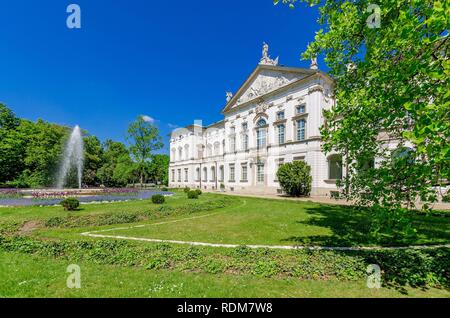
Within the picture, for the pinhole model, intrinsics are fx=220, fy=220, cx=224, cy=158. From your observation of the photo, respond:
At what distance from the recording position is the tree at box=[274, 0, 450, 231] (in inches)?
137

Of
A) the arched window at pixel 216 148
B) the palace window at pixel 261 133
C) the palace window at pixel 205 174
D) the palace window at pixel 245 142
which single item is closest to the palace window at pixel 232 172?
the palace window at pixel 245 142

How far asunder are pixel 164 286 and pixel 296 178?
22.2 meters

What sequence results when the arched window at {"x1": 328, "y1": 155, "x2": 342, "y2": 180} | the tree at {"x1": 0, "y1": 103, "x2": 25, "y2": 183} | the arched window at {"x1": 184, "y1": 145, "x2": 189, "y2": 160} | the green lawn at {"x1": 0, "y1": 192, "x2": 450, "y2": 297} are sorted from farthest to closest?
the arched window at {"x1": 184, "y1": 145, "x2": 189, "y2": 160} → the tree at {"x1": 0, "y1": 103, "x2": 25, "y2": 183} → the arched window at {"x1": 328, "y1": 155, "x2": 342, "y2": 180} → the green lawn at {"x1": 0, "y1": 192, "x2": 450, "y2": 297}

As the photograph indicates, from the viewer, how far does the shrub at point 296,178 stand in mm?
24719

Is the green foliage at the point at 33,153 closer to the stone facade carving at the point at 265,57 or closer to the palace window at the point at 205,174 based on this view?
the palace window at the point at 205,174

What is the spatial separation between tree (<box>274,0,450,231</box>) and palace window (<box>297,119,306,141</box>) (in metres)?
20.2

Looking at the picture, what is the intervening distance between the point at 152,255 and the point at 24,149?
4029 cm

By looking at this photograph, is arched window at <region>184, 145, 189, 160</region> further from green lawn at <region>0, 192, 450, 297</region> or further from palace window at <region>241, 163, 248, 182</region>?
green lawn at <region>0, 192, 450, 297</region>

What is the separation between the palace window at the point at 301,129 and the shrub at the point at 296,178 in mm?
4097

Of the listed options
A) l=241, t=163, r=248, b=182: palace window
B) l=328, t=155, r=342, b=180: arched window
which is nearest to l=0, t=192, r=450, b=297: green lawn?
l=328, t=155, r=342, b=180: arched window

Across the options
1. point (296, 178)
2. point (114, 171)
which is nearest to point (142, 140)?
point (114, 171)

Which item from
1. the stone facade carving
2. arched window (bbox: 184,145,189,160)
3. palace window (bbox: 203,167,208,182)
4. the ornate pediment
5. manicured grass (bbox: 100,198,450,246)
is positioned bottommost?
manicured grass (bbox: 100,198,450,246)
